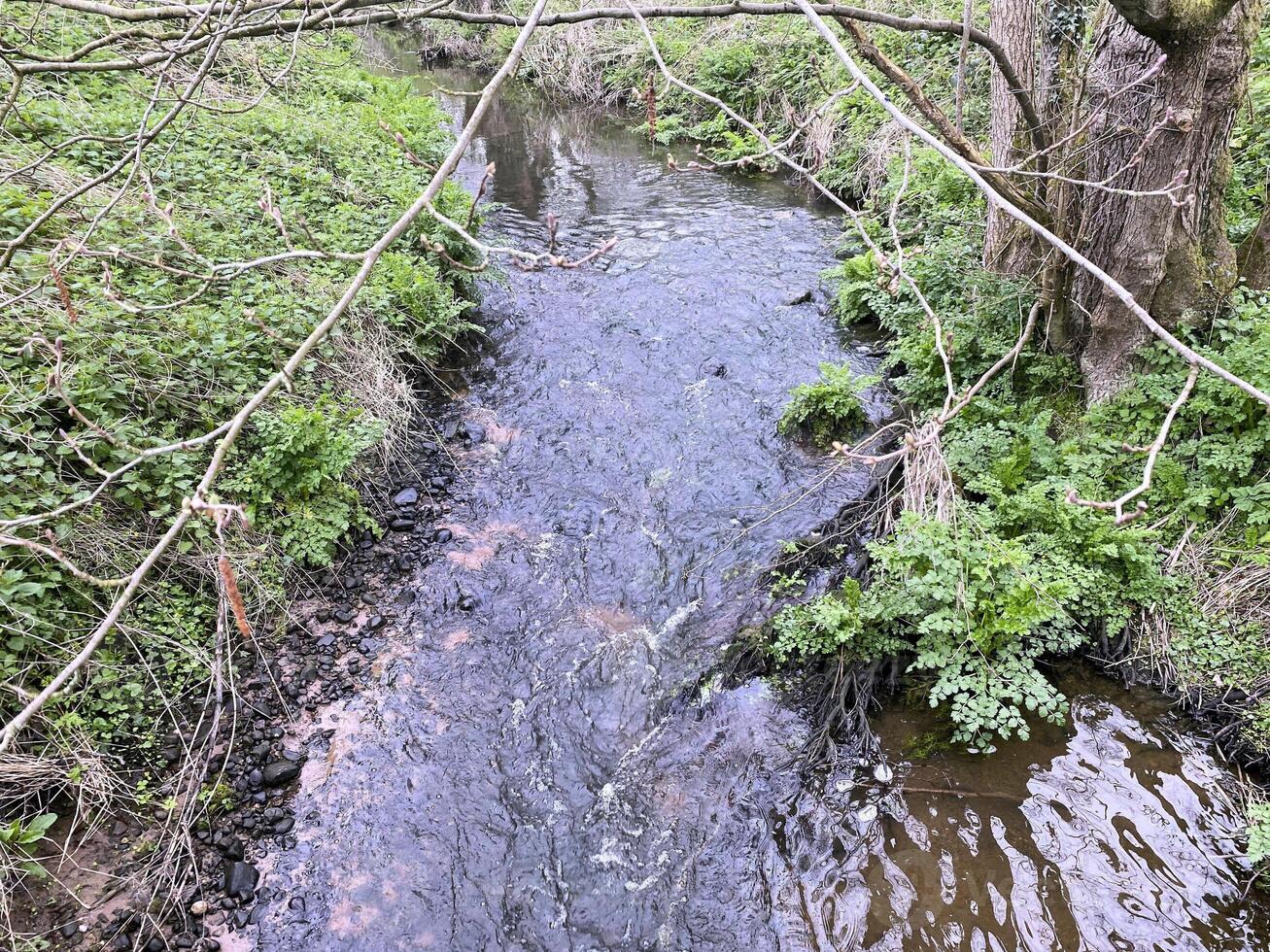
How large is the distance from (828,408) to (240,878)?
5068mm

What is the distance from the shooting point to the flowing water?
353cm

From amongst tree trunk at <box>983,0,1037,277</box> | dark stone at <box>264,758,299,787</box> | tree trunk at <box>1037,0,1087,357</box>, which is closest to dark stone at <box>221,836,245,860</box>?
dark stone at <box>264,758,299,787</box>

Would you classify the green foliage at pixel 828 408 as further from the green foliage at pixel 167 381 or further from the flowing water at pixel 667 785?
the green foliage at pixel 167 381

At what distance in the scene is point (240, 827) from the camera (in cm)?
386

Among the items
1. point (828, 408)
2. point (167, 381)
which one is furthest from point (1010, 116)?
point (167, 381)

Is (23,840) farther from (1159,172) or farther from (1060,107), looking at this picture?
(1060,107)

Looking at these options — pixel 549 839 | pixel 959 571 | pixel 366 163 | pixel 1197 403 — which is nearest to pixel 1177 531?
pixel 1197 403

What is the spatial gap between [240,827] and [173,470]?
205 cm

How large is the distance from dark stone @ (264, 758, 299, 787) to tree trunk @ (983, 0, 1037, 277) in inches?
237

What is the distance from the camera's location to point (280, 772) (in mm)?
4086

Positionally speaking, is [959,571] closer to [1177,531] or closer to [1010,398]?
[1177,531]

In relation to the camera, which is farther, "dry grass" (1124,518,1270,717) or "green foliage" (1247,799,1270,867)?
"dry grass" (1124,518,1270,717)

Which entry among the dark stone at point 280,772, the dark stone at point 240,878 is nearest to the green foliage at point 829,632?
the dark stone at point 280,772

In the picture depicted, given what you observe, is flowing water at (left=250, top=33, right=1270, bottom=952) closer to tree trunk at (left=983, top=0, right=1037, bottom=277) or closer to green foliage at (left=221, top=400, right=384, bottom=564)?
green foliage at (left=221, top=400, right=384, bottom=564)
